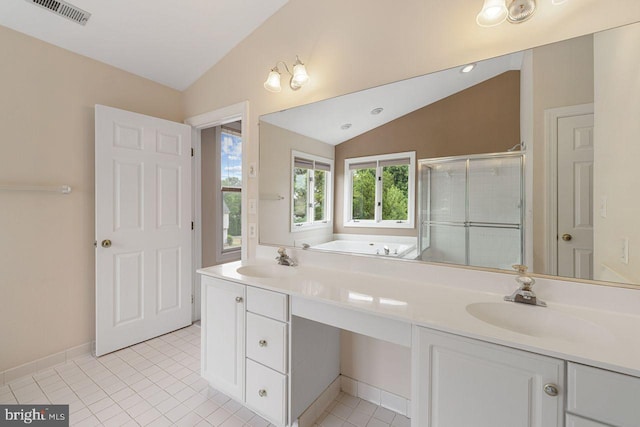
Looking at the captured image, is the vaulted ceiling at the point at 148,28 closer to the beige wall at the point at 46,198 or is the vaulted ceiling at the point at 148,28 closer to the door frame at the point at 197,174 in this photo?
the beige wall at the point at 46,198

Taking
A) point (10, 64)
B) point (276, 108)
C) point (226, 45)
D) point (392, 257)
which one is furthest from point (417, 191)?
point (10, 64)

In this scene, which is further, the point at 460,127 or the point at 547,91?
the point at 460,127

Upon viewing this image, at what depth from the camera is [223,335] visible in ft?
5.31

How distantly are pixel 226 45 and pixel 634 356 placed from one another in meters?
2.85

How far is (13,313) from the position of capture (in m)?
1.92

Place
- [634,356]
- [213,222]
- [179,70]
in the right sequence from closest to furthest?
[634,356], [179,70], [213,222]

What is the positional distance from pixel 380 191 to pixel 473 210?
0.49 m

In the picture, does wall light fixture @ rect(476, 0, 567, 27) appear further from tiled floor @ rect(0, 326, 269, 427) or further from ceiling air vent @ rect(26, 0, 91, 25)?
ceiling air vent @ rect(26, 0, 91, 25)

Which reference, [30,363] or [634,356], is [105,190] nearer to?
[30,363]

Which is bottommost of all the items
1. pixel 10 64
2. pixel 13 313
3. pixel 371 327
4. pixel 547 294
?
pixel 13 313

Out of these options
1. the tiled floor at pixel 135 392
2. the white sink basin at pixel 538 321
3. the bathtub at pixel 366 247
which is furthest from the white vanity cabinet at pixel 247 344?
the white sink basin at pixel 538 321

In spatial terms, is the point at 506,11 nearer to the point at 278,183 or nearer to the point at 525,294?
the point at 525,294

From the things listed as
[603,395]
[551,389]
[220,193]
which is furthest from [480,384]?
[220,193]

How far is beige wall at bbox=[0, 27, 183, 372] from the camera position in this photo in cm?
188
